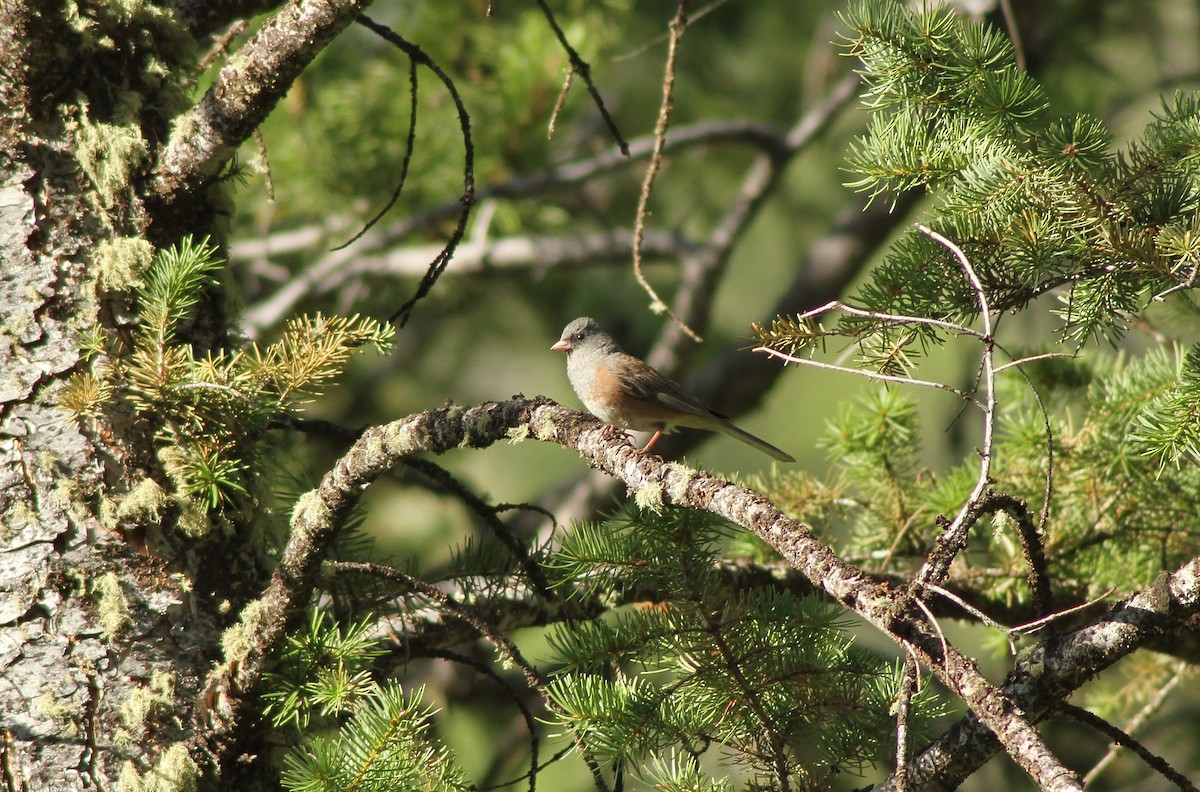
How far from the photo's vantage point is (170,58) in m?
2.27

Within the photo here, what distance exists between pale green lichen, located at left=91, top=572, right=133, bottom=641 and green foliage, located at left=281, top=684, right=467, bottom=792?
45 cm

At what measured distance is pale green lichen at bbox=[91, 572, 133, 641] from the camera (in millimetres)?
1952

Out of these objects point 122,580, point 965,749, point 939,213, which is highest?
point 939,213

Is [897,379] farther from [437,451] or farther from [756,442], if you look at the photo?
[756,442]

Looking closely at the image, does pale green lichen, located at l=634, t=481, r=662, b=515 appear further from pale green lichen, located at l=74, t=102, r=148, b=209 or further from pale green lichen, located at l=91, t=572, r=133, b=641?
pale green lichen, located at l=74, t=102, r=148, b=209

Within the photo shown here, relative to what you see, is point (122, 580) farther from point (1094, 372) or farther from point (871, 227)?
point (871, 227)

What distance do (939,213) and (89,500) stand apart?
1.80 m

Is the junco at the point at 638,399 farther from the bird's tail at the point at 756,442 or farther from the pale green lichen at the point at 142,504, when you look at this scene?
the pale green lichen at the point at 142,504

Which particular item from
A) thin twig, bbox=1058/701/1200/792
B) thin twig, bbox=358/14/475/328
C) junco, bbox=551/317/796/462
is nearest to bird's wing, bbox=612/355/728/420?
junco, bbox=551/317/796/462

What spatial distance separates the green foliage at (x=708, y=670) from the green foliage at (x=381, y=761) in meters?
0.26

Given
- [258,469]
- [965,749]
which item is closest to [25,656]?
[258,469]

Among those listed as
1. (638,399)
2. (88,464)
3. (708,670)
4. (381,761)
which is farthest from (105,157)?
(638,399)

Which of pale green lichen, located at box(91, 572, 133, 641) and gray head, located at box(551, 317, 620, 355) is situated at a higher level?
gray head, located at box(551, 317, 620, 355)

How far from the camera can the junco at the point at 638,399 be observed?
3.83 meters
